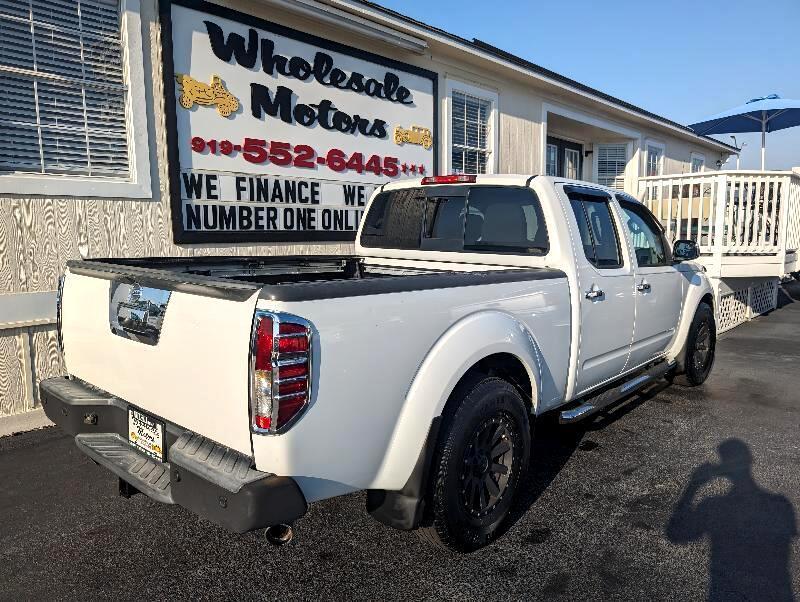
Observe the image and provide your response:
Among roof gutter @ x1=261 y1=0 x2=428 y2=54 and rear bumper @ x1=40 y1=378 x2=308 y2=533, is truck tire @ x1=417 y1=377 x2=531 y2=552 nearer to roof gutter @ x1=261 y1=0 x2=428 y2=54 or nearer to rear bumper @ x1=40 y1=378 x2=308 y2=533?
rear bumper @ x1=40 y1=378 x2=308 y2=533

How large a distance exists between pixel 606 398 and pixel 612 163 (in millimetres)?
11888

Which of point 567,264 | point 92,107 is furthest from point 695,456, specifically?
point 92,107

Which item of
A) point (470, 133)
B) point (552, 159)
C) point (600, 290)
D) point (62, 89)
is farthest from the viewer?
point (552, 159)

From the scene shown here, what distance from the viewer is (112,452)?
2.56 meters

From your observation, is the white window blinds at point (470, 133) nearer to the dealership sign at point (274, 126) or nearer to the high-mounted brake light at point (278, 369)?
the dealership sign at point (274, 126)

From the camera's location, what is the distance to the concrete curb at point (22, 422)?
4.48 meters

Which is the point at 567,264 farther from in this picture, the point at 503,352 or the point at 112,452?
the point at 112,452

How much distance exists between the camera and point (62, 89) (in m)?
4.81

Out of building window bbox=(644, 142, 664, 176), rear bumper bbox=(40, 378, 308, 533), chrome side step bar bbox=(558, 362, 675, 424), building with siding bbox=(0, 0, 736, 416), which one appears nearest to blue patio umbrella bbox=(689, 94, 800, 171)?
building window bbox=(644, 142, 664, 176)

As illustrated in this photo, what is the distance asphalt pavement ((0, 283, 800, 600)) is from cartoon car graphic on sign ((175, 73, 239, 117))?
3.45 meters

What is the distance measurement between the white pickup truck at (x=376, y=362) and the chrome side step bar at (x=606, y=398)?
29 millimetres

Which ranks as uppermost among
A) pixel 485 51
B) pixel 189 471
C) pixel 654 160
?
pixel 485 51

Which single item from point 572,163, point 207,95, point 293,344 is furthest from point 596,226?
point 572,163

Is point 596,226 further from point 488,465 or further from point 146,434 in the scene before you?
point 146,434
